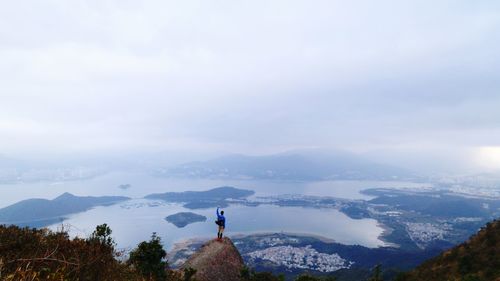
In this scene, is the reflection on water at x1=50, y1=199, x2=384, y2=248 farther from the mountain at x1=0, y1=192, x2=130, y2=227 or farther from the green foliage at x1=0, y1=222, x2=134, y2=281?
the green foliage at x1=0, y1=222, x2=134, y2=281

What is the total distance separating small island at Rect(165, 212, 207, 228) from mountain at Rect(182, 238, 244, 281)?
161m

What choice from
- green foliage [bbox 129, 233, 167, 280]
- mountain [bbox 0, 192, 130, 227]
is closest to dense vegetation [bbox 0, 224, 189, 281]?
green foliage [bbox 129, 233, 167, 280]

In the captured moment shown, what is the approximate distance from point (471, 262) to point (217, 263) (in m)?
21.2

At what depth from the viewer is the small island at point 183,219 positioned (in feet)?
581

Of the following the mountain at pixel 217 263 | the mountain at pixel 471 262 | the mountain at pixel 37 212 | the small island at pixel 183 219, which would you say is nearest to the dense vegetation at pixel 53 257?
the mountain at pixel 217 263

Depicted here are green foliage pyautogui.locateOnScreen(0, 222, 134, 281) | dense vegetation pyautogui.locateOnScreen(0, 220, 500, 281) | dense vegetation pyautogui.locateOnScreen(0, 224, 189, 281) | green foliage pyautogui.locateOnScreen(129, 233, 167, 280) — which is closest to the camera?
dense vegetation pyautogui.locateOnScreen(0, 224, 189, 281)

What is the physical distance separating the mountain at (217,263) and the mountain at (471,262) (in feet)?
49.4

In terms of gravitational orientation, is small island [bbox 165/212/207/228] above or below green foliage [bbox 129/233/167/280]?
below

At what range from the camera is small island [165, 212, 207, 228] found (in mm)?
177000

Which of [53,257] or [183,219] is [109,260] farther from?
[183,219]

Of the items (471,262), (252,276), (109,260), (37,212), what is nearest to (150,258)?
(252,276)

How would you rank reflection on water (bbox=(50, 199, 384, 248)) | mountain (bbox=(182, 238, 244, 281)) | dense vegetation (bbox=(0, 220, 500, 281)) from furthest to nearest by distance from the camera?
1. reflection on water (bbox=(50, 199, 384, 248))
2. mountain (bbox=(182, 238, 244, 281))
3. dense vegetation (bbox=(0, 220, 500, 281))

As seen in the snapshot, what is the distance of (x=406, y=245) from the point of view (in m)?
139

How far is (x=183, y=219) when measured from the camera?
186375 mm
